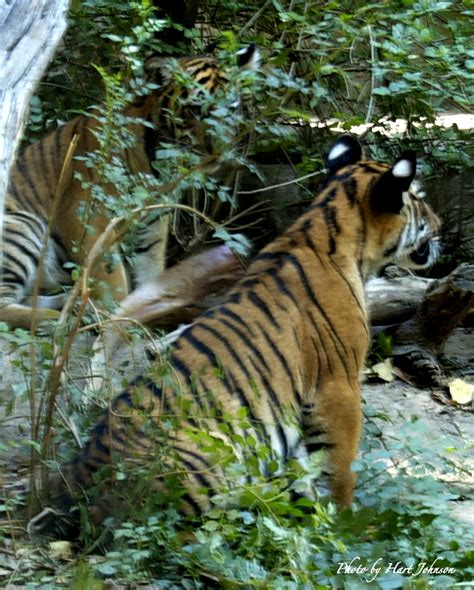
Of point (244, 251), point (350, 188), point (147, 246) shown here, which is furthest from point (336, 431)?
point (147, 246)

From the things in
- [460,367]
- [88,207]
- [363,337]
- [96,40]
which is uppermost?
[96,40]

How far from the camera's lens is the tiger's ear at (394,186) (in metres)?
5.20

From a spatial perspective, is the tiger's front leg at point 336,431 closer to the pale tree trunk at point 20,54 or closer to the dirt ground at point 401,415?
the dirt ground at point 401,415

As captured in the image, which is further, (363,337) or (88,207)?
(363,337)

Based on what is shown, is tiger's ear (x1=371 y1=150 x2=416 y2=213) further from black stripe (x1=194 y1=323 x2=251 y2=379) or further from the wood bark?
the wood bark

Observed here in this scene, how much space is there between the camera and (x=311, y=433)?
492cm

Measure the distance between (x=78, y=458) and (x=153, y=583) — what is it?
72cm

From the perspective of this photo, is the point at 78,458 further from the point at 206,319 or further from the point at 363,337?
the point at 363,337

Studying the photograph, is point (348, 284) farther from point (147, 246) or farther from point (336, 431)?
point (147, 246)

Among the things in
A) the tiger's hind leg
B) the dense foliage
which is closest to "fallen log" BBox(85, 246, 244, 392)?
the dense foliage

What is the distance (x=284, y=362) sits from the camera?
4.87 metres

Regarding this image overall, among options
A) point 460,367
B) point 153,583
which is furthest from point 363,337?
point 460,367

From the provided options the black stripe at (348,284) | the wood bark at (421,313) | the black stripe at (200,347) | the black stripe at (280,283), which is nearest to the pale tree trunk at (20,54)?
the black stripe at (200,347)

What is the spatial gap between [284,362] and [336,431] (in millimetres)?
396
